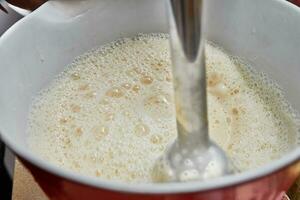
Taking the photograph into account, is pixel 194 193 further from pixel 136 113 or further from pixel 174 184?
pixel 136 113

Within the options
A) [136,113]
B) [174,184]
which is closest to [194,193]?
[174,184]

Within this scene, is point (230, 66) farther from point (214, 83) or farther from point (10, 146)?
point (10, 146)

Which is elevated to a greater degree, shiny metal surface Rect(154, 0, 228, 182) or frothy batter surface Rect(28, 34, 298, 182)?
shiny metal surface Rect(154, 0, 228, 182)

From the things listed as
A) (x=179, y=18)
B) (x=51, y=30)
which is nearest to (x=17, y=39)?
(x=51, y=30)

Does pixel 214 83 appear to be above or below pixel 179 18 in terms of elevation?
below

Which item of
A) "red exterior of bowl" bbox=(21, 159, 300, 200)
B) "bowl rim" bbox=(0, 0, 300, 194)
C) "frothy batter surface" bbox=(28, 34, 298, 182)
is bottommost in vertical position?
"frothy batter surface" bbox=(28, 34, 298, 182)
